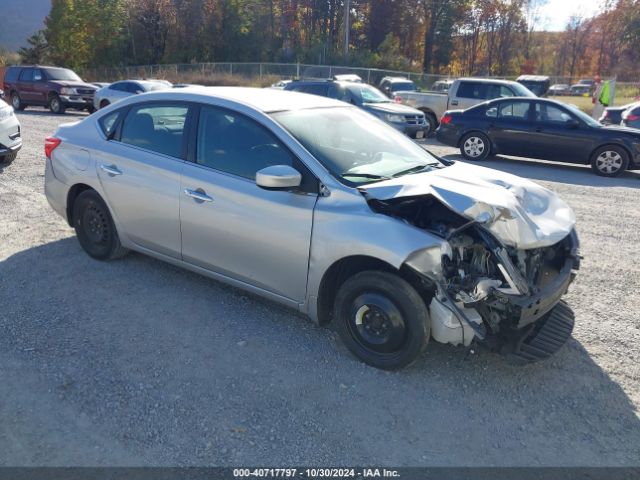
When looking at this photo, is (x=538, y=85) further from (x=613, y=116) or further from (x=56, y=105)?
(x=56, y=105)

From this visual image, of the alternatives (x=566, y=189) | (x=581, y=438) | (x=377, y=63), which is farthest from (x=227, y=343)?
(x=377, y=63)

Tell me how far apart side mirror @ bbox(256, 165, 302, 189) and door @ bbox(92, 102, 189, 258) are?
108 centimetres

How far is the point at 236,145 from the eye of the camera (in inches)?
164

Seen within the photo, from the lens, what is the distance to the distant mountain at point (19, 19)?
6900 cm

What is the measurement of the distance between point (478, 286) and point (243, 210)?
1.78 metres

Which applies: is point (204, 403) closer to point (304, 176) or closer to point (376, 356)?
point (376, 356)

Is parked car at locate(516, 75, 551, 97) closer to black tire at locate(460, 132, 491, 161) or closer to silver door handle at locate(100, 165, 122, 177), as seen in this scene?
black tire at locate(460, 132, 491, 161)

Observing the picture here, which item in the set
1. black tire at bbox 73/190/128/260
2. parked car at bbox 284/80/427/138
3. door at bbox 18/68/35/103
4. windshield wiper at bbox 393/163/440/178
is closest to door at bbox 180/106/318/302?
windshield wiper at bbox 393/163/440/178

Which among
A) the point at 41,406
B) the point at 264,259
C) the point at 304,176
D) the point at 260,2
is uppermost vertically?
the point at 260,2

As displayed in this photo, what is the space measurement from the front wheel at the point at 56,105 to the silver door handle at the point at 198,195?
756 inches

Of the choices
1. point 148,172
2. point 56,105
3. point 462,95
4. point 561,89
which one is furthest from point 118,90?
point 561,89

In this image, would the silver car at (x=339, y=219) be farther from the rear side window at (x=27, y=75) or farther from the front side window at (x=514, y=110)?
the rear side window at (x=27, y=75)

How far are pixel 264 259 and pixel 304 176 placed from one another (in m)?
0.69

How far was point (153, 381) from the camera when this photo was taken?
135 inches
